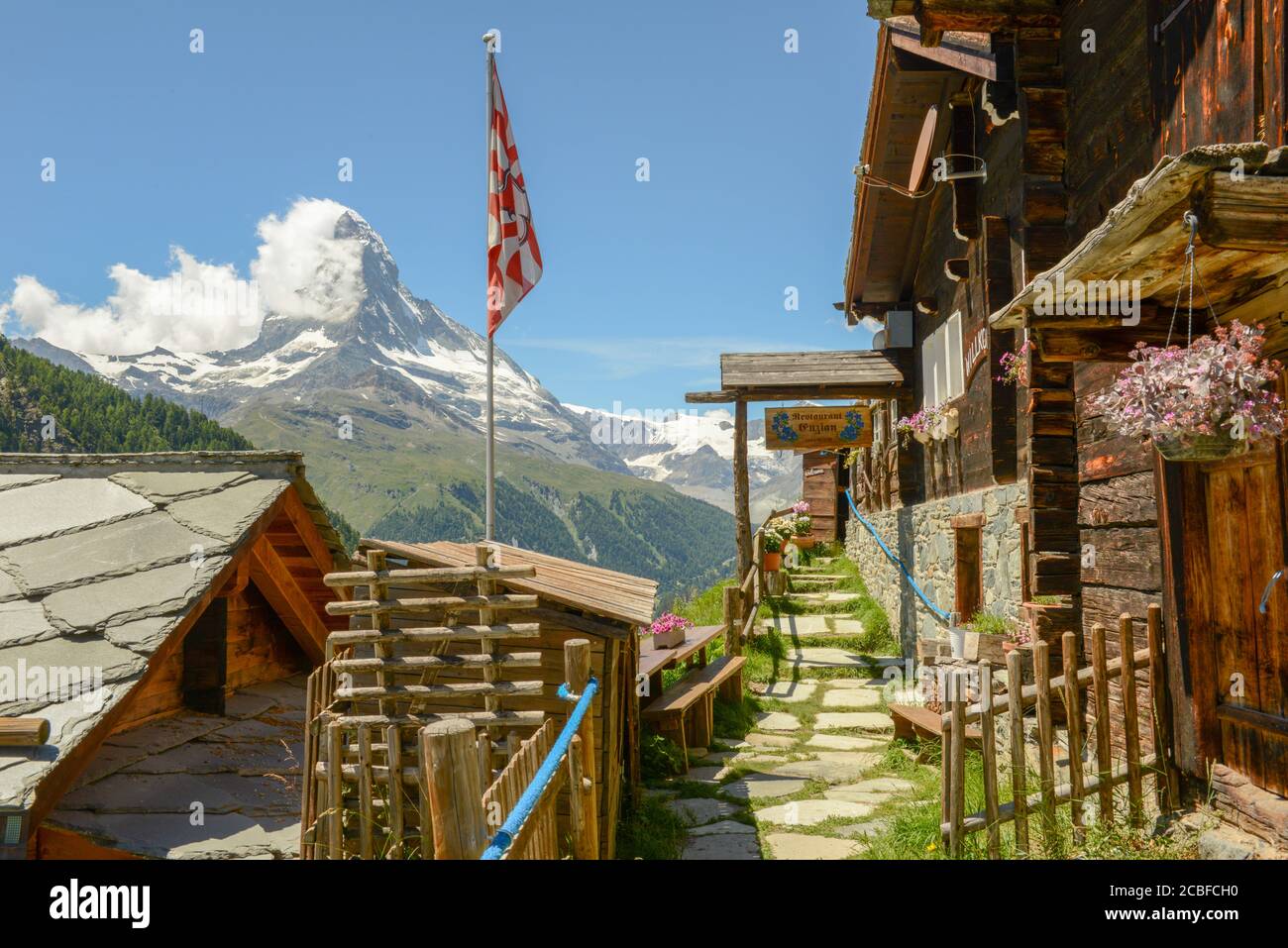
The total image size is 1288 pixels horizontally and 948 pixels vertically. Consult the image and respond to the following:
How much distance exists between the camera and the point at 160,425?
4205 inches

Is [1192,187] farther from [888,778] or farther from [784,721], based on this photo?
[784,721]

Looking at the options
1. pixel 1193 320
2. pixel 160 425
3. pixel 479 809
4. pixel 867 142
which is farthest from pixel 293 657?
pixel 160 425

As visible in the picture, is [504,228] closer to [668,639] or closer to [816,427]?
[668,639]

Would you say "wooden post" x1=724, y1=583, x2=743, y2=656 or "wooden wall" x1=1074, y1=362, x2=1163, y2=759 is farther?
"wooden post" x1=724, y1=583, x2=743, y2=656

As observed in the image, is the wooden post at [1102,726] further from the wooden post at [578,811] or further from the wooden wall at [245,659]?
the wooden wall at [245,659]

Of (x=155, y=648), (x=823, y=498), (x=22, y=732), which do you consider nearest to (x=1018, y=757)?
(x=155, y=648)

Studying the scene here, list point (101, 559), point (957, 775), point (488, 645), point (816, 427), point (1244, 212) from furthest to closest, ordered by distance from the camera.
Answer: point (816, 427) → point (488, 645) → point (957, 775) → point (101, 559) → point (1244, 212)

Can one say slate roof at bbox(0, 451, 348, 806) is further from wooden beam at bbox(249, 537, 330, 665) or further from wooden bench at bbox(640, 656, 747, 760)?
wooden bench at bbox(640, 656, 747, 760)

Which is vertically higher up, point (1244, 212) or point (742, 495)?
point (1244, 212)

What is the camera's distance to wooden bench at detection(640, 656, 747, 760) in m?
8.88

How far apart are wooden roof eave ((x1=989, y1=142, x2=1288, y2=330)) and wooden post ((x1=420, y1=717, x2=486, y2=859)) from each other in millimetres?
3104

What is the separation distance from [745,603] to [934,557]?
309 cm

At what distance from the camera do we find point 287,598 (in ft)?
19.2

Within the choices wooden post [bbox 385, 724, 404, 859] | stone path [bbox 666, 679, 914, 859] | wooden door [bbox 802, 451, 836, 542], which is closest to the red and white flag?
wooden post [bbox 385, 724, 404, 859]
